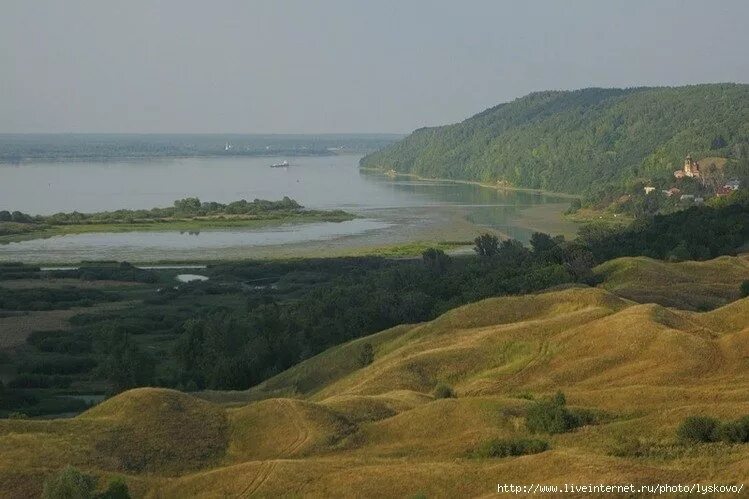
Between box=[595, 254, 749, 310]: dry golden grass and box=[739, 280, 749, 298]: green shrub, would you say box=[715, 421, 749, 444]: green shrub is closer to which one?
box=[595, 254, 749, 310]: dry golden grass

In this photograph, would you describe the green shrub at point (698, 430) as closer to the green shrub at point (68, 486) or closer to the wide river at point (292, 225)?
the green shrub at point (68, 486)

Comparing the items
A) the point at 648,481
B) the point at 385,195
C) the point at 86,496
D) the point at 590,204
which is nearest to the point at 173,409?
the point at 86,496

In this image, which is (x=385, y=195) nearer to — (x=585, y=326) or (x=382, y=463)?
(x=585, y=326)

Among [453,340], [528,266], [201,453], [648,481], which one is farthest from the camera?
[528,266]

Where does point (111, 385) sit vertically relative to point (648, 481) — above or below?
below

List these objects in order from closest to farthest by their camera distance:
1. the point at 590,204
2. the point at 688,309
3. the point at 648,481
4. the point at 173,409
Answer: the point at 648,481 < the point at 173,409 < the point at 688,309 < the point at 590,204

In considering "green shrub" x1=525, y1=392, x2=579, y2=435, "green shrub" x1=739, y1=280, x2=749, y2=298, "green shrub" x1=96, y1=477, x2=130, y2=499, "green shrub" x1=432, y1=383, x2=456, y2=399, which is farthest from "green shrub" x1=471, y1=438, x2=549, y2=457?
"green shrub" x1=739, y1=280, x2=749, y2=298

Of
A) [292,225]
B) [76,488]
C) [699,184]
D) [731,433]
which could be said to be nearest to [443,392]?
[731,433]
